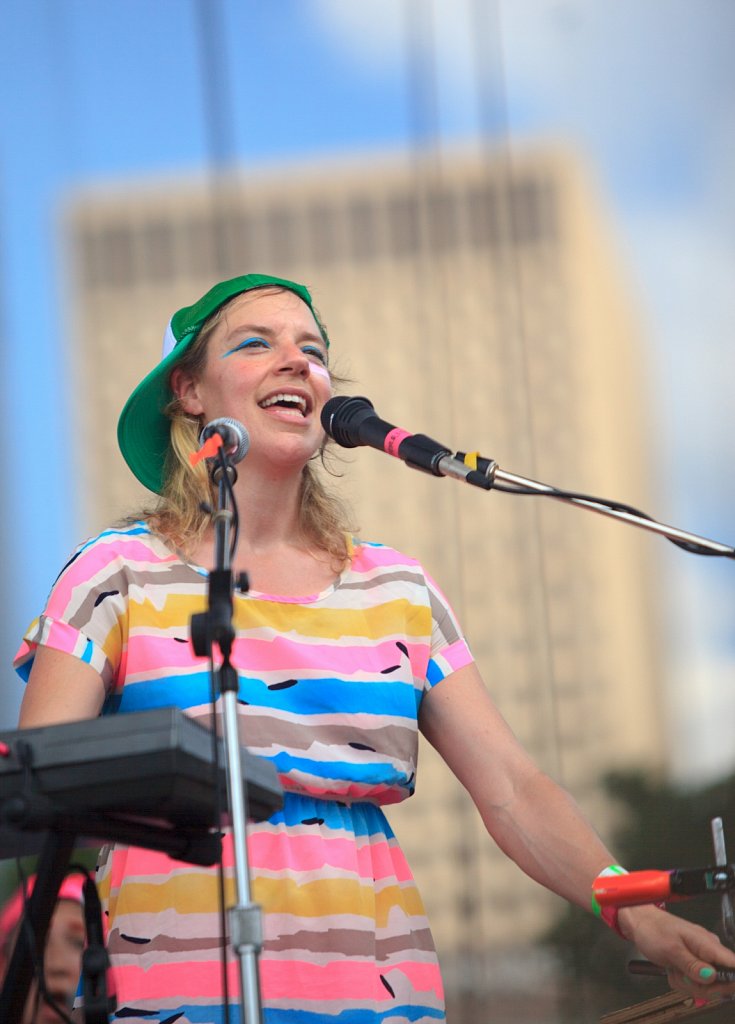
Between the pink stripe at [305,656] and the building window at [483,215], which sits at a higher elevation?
the building window at [483,215]

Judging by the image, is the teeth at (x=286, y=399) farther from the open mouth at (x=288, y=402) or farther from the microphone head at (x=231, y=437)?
the microphone head at (x=231, y=437)

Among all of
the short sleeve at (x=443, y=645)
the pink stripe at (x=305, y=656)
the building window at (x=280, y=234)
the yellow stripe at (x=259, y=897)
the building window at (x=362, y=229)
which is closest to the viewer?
the yellow stripe at (x=259, y=897)

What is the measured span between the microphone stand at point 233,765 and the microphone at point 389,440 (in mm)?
260

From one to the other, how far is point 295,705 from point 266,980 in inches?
13.6

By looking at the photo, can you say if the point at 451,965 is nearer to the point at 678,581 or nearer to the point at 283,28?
the point at 678,581

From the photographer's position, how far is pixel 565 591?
22.0 feet

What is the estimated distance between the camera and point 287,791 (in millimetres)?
1755

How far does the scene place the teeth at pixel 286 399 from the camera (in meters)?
2.04

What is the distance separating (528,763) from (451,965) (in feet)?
14.7

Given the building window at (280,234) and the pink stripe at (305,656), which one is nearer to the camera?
the pink stripe at (305,656)

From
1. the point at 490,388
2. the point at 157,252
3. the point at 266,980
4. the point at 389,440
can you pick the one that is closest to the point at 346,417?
the point at 389,440

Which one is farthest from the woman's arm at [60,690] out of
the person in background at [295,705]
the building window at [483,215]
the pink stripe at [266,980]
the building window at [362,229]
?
the building window at [362,229]

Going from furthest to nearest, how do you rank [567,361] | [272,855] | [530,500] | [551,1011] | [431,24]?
1. [567,361]
2. [530,500]
3. [431,24]
4. [551,1011]
5. [272,855]

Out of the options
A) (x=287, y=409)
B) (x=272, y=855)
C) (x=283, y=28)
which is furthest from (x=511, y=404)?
(x=272, y=855)
